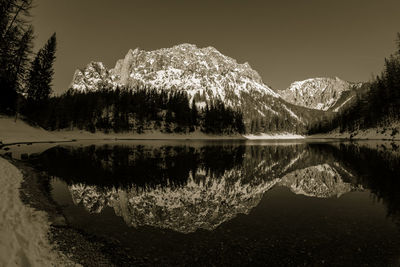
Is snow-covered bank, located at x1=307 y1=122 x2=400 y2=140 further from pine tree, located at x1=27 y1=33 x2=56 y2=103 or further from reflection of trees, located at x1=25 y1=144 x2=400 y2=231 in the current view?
Result: pine tree, located at x1=27 y1=33 x2=56 y2=103

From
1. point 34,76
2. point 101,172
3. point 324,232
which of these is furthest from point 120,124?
point 324,232

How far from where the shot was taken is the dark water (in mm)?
8398

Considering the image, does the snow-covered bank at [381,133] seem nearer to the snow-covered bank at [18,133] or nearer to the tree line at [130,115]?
the tree line at [130,115]

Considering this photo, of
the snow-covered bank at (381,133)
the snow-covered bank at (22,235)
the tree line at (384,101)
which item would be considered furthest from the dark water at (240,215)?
the tree line at (384,101)

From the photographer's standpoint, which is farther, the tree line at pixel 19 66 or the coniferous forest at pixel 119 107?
the coniferous forest at pixel 119 107

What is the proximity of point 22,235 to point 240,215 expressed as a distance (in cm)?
975

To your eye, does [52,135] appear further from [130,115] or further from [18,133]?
[130,115]

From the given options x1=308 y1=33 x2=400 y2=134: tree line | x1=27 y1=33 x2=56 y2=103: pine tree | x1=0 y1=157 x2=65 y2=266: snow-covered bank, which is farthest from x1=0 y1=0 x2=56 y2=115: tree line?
x1=308 y1=33 x2=400 y2=134: tree line

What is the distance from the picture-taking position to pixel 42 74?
79.9 m

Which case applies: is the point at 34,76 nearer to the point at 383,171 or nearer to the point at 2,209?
the point at 2,209

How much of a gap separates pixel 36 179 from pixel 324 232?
2019 cm

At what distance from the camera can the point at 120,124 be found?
A: 390 feet

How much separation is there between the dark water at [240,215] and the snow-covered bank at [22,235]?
1650mm

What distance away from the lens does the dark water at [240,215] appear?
27.6 ft
